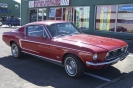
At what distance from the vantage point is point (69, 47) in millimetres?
4859

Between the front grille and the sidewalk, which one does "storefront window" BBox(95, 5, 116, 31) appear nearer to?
the front grille

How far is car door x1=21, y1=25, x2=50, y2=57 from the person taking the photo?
18.4 ft

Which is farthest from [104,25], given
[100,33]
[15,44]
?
[15,44]

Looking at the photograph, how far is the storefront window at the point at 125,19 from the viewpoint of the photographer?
43.0 ft

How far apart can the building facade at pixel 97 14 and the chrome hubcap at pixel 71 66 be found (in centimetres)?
898

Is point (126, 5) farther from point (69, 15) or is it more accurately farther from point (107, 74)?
point (107, 74)

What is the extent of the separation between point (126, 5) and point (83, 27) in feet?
15.1

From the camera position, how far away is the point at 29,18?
23047 millimetres

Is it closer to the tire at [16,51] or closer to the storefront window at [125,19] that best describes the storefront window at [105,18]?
the storefront window at [125,19]

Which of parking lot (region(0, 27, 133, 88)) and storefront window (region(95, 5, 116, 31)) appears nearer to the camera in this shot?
parking lot (region(0, 27, 133, 88))

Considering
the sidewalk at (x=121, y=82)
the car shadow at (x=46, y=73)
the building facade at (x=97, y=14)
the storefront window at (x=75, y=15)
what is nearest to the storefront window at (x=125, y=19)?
the building facade at (x=97, y=14)

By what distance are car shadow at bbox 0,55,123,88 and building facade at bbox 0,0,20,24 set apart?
4170cm

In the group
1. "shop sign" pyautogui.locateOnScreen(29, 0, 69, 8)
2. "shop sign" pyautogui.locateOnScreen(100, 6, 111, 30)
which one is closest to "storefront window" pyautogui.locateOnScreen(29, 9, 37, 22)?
"shop sign" pyautogui.locateOnScreen(29, 0, 69, 8)

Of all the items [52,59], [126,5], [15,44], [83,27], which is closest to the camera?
[52,59]
